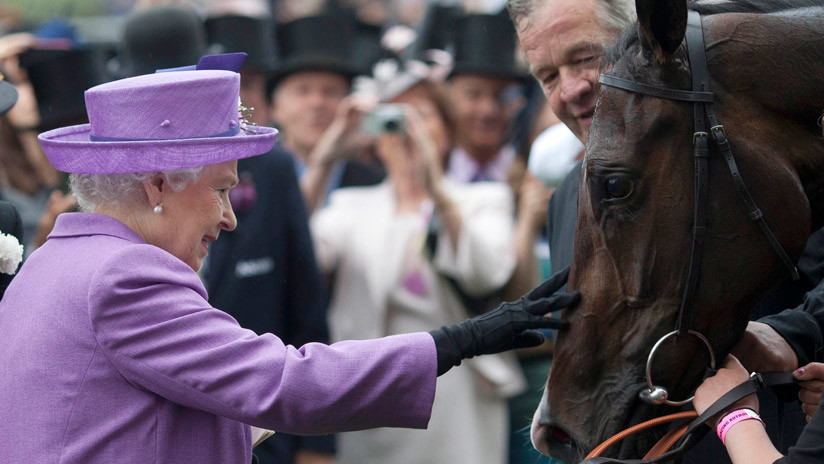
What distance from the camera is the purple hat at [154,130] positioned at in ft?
8.47

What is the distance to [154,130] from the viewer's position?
8.54 ft

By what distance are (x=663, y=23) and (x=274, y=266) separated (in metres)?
3.20

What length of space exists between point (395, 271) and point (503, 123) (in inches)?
67.3

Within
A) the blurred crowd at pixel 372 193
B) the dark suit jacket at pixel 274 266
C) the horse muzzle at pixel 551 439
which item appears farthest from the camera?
the blurred crowd at pixel 372 193

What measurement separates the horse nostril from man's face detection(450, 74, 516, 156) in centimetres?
402

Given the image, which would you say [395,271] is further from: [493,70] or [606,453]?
[606,453]

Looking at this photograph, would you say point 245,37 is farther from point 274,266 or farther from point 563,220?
point 563,220

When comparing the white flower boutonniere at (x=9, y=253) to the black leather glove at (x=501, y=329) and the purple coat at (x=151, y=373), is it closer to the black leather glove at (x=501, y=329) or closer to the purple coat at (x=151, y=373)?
the purple coat at (x=151, y=373)

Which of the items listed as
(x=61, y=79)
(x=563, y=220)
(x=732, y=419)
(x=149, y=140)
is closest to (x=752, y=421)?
(x=732, y=419)

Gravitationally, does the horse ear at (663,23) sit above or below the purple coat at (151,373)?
above

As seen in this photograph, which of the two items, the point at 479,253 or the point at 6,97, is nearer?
the point at 6,97

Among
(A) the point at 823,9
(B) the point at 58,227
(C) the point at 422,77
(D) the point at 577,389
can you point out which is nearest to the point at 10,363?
(B) the point at 58,227

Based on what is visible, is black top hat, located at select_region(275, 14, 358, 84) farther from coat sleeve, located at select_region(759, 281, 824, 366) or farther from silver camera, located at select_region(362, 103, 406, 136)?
coat sleeve, located at select_region(759, 281, 824, 366)

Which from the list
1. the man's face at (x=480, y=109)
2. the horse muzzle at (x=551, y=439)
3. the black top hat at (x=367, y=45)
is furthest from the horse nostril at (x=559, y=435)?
the black top hat at (x=367, y=45)
